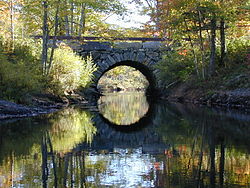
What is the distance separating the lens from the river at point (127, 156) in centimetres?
457

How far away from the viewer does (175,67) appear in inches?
926

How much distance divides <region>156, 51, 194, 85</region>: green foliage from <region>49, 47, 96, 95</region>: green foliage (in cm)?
544

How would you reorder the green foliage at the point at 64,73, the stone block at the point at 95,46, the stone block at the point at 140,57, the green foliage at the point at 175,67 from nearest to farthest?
the green foliage at the point at 64,73 → the green foliage at the point at 175,67 → the stone block at the point at 95,46 → the stone block at the point at 140,57

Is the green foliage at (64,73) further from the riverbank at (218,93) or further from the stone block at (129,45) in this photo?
the riverbank at (218,93)

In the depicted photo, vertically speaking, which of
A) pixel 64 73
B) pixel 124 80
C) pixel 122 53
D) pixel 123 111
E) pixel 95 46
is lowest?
pixel 123 111

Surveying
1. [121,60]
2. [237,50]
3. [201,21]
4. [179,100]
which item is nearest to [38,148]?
[201,21]

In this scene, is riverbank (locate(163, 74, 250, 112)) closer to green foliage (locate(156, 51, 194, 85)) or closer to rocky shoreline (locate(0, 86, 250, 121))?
rocky shoreline (locate(0, 86, 250, 121))

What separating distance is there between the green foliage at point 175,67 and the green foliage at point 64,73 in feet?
17.9

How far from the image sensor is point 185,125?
10086 mm

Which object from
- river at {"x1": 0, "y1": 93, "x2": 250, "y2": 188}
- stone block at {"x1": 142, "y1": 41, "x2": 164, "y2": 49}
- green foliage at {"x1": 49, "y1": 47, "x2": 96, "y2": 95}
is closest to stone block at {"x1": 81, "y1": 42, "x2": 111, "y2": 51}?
stone block at {"x1": 142, "y1": 41, "x2": 164, "y2": 49}

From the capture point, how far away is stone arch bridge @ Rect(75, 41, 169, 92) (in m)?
25.6

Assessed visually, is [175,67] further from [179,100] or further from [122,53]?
[122,53]

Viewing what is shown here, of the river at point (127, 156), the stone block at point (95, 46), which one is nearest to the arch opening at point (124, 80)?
the stone block at point (95, 46)

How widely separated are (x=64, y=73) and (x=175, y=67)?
7.16m
